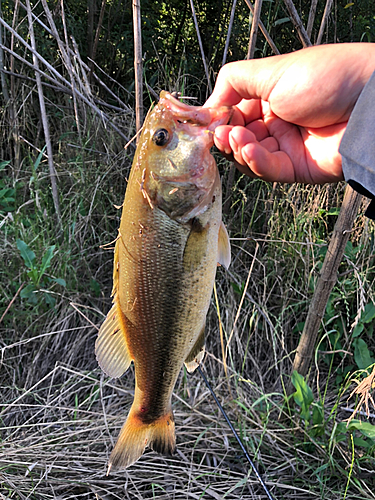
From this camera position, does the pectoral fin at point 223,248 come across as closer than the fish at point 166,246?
No

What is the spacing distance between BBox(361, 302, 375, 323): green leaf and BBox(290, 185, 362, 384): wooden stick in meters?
0.54

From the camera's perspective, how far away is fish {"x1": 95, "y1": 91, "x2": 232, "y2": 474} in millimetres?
1315

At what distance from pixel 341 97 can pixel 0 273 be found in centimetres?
280

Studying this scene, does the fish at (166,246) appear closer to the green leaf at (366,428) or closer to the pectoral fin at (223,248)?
the pectoral fin at (223,248)

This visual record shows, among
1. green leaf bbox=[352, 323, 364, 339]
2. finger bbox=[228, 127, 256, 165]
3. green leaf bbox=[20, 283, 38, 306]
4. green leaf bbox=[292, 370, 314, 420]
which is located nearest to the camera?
finger bbox=[228, 127, 256, 165]

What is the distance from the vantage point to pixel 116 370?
4.76ft

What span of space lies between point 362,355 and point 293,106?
184 centimetres

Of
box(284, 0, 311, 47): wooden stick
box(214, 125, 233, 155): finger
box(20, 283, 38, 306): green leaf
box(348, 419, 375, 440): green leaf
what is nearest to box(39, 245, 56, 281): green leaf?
box(20, 283, 38, 306): green leaf

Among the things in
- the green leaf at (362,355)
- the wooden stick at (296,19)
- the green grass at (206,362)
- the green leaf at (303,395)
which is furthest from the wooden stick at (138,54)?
the green leaf at (362,355)

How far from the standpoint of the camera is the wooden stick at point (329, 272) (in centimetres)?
212

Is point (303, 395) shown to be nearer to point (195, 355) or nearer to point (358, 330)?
point (358, 330)

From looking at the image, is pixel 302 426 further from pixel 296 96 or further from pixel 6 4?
pixel 6 4

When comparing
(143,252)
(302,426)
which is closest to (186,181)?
(143,252)

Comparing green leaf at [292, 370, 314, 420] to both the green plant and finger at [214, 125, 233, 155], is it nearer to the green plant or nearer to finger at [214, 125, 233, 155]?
finger at [214, 125, 233, 155]
